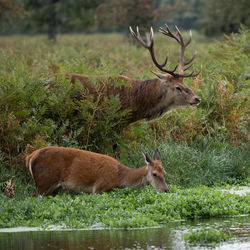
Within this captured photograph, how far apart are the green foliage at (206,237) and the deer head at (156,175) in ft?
7.11

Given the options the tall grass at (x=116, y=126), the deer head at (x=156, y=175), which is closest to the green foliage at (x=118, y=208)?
the deer head at (x=156, y=175)

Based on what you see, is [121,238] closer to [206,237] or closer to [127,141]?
[206,237]

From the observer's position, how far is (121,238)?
723 cm

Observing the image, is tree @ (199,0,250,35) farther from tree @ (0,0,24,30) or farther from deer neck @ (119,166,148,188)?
deer neck @ (119,166,148,188)

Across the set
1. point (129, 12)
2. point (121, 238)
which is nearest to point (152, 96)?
point (121, 238)

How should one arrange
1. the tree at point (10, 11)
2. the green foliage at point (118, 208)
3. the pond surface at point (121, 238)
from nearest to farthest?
the pond surface at point (121, 238)
the green foliage at point (118, 208)
the tree at point (10, 11)

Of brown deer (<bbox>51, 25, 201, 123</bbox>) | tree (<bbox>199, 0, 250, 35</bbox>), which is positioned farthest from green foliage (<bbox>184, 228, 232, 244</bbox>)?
tree (<bbox>199, 0, 250, 35</bbox>)

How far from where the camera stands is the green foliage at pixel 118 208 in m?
7.91

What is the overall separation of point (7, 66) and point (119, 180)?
4.97 metres

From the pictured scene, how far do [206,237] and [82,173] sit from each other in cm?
289

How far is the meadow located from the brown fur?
0.94 feet

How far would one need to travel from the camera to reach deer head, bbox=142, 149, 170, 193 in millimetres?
9141

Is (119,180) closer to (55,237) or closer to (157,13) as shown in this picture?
(55,237)

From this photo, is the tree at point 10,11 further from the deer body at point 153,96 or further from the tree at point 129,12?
the deer body at point 153,96
